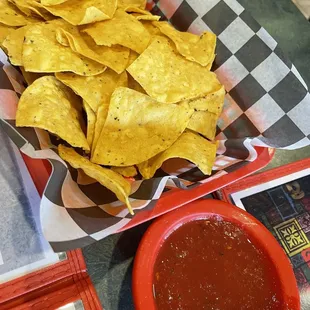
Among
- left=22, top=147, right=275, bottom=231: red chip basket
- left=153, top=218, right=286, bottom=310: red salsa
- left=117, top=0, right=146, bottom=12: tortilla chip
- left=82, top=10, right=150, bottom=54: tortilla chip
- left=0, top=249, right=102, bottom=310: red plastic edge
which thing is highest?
left=117, top=0, right=146, bottom=12: tortilla chip

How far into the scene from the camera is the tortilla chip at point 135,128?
115 cm

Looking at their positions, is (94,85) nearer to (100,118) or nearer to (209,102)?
(100,118)

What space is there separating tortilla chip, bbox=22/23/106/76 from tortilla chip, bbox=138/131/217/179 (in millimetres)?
284

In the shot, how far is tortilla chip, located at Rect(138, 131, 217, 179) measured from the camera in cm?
116

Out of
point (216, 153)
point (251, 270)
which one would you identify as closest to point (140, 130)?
point (216, 153)

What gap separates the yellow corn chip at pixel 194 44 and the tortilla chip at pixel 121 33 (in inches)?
2.8

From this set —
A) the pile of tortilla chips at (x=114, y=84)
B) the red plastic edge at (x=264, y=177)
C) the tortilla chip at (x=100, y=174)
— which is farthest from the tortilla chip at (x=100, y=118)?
the red plastic edge at (x=264, y=177)

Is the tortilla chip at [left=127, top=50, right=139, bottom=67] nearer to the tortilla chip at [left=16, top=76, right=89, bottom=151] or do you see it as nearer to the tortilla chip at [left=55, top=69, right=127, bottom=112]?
the tortilla chip at [left=55, top=69, right=127, bottom=112]

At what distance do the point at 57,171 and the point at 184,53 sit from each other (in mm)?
500

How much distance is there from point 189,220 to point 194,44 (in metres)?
0.50

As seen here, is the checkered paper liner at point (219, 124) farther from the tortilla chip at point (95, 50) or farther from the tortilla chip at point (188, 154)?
the tortilla chip at point (95, 50)

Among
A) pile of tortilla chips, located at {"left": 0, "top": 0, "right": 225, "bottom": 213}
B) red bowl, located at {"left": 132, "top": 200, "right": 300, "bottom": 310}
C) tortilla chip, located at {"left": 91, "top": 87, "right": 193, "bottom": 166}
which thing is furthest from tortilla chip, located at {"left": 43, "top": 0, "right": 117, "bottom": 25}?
red bowl, located at {"left": 132, "top": 200, "right": 300, "bottom": 310}

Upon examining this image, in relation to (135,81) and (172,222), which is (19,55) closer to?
(135,81)

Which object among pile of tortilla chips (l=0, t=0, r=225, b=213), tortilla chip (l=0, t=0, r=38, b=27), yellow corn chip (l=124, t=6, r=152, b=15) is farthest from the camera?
yellow corn chip (l=124, t=6, r=152, b=15)
